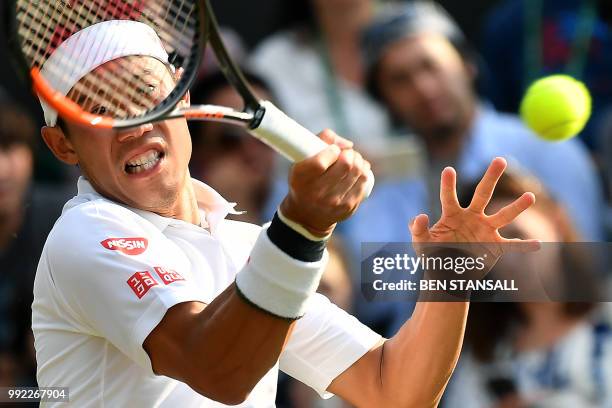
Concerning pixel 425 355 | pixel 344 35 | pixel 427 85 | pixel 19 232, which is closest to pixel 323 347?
pixel 425 355

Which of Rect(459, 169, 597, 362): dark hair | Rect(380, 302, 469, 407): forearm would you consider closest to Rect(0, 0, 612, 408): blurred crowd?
Rect(459, 169, 597, 362): dark hair

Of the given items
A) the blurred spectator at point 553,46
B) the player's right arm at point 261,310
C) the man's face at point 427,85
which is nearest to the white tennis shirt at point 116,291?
the player's right arm at point 261,310

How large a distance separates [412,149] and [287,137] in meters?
3.11

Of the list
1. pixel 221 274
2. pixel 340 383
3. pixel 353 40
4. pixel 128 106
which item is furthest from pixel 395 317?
pixel 128 106

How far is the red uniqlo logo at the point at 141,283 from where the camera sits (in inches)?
108

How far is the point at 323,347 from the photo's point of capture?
3316 mm

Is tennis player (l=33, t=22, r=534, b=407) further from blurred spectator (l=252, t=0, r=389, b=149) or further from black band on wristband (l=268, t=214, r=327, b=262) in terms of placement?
blurred spectator (l=252, t=0, r=389, b=149)

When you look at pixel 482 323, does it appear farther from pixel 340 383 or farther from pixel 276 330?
pixel 276 330

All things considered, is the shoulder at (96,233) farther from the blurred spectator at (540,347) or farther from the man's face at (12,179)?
the man's face at (12,179)

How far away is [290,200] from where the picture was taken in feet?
8.26

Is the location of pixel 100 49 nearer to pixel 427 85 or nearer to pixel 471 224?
pixel 471 224

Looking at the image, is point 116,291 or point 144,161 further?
point 144,161

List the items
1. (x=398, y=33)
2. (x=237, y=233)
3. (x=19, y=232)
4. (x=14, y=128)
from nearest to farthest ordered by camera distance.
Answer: (x=237, y=233) → (x=19, y=232) → (x=14, y=128) → (x=398, y=33)

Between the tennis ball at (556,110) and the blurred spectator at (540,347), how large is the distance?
295mm
